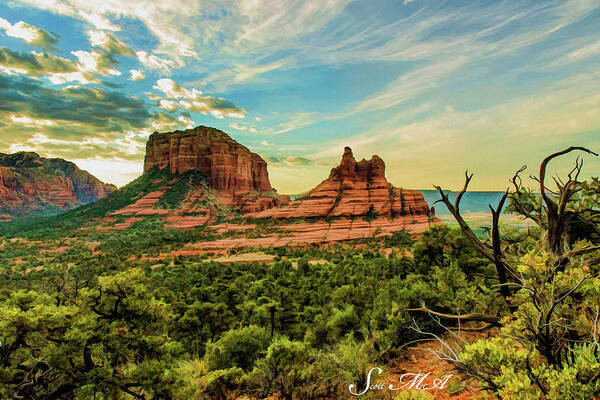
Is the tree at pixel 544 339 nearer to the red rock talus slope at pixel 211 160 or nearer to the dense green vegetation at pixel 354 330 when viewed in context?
the dense green vegetation at pixel 354 330

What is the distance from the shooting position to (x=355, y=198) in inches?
3243

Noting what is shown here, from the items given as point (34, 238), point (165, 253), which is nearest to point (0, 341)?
point (165, 253)

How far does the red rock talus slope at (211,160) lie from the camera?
12069 cm

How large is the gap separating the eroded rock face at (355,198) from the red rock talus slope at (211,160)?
33967 mm

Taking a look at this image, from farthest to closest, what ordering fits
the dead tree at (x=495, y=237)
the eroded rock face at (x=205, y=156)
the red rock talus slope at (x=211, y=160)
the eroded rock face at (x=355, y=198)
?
the eroded rock face at (x=205, y=156), the red rock talus slope at (x=211, y=160), the eroded rock face at (x=355, y=198), the dead tree at (x=495, y=237)

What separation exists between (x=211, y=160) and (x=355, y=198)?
244 ft

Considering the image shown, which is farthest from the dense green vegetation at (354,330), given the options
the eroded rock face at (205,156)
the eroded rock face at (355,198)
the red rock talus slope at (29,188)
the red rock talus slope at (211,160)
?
the red rock talus slope at (29,188)

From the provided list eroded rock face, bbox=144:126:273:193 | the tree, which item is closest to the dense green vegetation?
the tree

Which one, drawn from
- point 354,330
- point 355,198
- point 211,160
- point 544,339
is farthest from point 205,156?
point 544,339

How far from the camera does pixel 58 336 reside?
256 inches

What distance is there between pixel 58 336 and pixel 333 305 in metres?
12.5

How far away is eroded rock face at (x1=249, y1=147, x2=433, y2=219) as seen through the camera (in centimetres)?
7819

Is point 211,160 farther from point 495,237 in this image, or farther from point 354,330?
point 495,237

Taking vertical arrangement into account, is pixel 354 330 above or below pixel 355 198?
below
